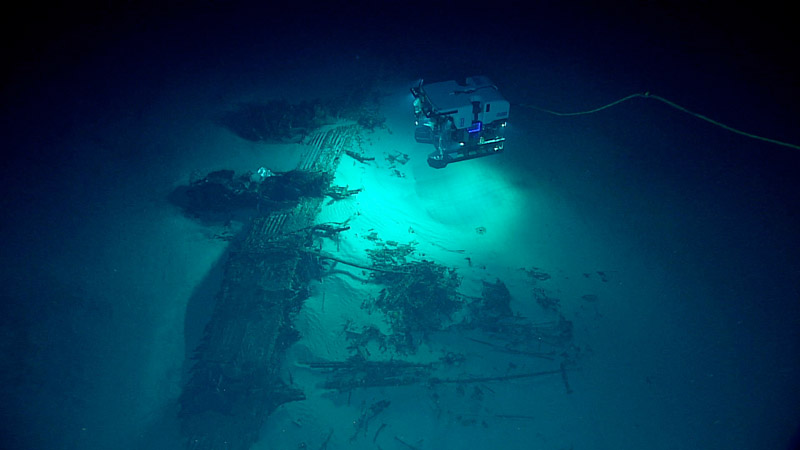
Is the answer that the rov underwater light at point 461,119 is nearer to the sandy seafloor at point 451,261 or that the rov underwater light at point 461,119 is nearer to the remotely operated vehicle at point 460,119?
the remotely operated vehicle at point 460,119

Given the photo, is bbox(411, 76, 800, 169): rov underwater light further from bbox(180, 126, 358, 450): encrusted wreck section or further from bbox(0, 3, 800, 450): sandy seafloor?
bbox(180, 126, 358, 450): encrusted wreck section

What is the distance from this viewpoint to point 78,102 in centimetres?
855

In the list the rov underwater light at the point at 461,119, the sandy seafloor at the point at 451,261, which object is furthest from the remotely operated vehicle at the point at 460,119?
the sandy seafloor at the point at 451,261

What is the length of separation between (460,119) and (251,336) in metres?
5.92

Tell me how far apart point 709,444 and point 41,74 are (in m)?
15.0

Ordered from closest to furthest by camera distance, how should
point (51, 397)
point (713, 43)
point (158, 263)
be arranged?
point (51, 397) < point (158, 263) < point (713, 43)

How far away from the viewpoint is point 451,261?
7027 mm

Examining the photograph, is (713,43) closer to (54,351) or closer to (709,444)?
(709,444)

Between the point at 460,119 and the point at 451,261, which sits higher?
the point at 460,119

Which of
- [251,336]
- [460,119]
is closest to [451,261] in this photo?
[460,119]

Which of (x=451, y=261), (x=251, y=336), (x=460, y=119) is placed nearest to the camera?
(x=251, y=336)

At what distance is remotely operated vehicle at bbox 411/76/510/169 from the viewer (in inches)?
322

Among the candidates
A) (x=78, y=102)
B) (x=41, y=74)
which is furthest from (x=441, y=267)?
(x=41, y=74)

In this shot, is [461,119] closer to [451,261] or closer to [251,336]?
[451,261]
